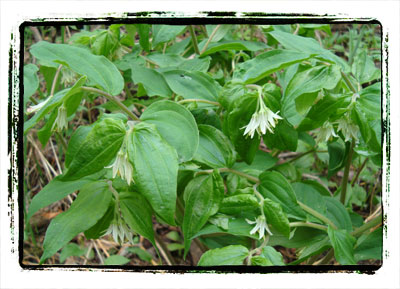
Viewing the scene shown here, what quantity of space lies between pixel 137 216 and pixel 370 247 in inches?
28.0

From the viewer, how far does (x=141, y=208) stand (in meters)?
1.13

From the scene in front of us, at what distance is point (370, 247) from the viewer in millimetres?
→ 1249

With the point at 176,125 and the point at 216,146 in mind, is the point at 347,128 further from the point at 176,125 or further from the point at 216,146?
the point at 176,125

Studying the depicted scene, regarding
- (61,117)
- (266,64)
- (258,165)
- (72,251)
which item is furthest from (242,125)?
(72,251)

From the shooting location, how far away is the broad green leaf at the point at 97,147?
0.98m

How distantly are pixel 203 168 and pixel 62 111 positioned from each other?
0.44m

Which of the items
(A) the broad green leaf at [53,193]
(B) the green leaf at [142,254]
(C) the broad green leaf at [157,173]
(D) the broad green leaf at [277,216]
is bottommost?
(B) the green leaf at [142,254]

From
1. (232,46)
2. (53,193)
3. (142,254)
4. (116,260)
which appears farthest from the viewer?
(142,254)

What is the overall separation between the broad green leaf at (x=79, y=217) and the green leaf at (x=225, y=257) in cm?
31

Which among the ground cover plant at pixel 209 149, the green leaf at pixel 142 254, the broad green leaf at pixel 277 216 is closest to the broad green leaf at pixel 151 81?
the ground cover plant at pixel 209 149

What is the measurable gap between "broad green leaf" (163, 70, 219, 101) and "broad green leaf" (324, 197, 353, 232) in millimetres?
556

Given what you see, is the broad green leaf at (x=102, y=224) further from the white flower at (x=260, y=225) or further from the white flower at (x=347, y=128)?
the white flower at (x=347, y=128)

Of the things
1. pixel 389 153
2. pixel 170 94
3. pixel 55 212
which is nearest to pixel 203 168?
pixel 170 94

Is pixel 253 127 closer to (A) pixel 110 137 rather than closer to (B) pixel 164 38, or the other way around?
(A) pixel 110 137
